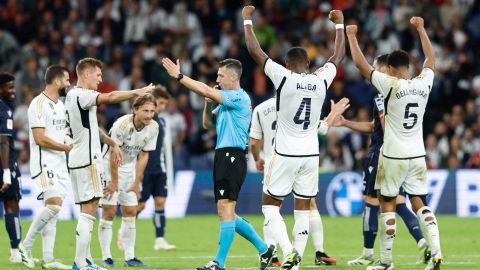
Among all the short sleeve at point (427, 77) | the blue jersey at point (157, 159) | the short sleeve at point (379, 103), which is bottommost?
the blue jersey at point (157, 159)

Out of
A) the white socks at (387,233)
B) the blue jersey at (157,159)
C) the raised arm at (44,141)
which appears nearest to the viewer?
the white socks at (387,233)

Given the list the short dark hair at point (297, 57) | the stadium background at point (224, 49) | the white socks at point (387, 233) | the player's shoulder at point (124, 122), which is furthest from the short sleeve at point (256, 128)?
the stadium background at point (224, 49)

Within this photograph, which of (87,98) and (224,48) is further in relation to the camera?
(224,48)

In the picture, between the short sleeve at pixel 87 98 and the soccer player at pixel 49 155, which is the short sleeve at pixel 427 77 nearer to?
the short sleeve at pixel 87 98

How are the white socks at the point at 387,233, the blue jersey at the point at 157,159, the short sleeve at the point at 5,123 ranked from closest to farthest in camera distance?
1. the white socks at the point at 387,233
2. the short sleeve at the point at 5,123
3. the blue jersey at the point at 157,159

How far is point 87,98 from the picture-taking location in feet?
41.9

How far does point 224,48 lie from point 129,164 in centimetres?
1377

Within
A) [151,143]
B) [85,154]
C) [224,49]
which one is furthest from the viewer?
[224,49]

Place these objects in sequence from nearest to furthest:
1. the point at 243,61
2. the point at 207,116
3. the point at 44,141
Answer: the point at 207,116 → the point at 44,141 → the point at 243,61

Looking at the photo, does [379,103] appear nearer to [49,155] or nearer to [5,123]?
[49,155]

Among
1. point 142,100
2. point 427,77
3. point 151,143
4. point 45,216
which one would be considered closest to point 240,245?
point 151,143

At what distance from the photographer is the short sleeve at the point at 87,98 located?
1274cm

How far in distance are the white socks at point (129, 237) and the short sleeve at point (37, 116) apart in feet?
6.69

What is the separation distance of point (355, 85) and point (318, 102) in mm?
14989
